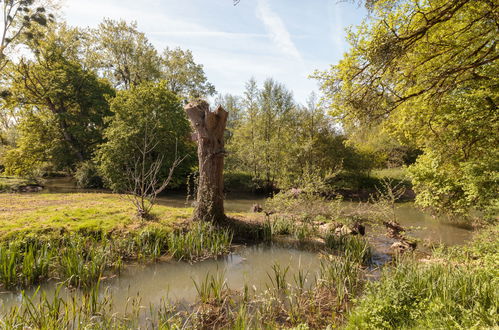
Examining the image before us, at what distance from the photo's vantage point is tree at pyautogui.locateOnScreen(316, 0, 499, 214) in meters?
4.51

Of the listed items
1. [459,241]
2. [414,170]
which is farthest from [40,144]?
[459,241]

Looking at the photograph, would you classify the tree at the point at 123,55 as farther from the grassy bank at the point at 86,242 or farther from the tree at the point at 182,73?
the grassy bank at the point at 86,242

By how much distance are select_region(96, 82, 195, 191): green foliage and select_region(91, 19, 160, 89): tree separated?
9.12 metres

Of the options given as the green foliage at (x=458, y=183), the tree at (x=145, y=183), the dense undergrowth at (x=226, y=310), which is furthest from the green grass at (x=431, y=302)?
the tree at (x=145, y=183)

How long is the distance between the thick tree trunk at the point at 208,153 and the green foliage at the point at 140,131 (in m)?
8.24

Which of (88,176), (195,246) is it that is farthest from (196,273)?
(88,176)

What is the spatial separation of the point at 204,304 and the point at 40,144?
68.9 feet

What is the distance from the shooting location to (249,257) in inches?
246

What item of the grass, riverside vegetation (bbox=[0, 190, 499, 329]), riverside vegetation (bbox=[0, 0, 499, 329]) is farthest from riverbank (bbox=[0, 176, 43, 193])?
riverside vegetation (bbox=[0, 190, 499, 329])

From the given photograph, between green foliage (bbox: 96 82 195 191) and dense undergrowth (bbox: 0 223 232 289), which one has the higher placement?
green foliage (bbox: 96 82 195 191)

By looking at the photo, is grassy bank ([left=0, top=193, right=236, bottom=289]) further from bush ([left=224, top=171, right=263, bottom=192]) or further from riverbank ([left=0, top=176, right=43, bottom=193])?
bush ([left=224, top=171, right=263, bottom=192])

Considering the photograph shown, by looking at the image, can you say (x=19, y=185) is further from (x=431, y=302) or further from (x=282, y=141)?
(x=431, y=302)

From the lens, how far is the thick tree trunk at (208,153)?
7312 mm

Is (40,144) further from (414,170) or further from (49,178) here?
(414,170)
